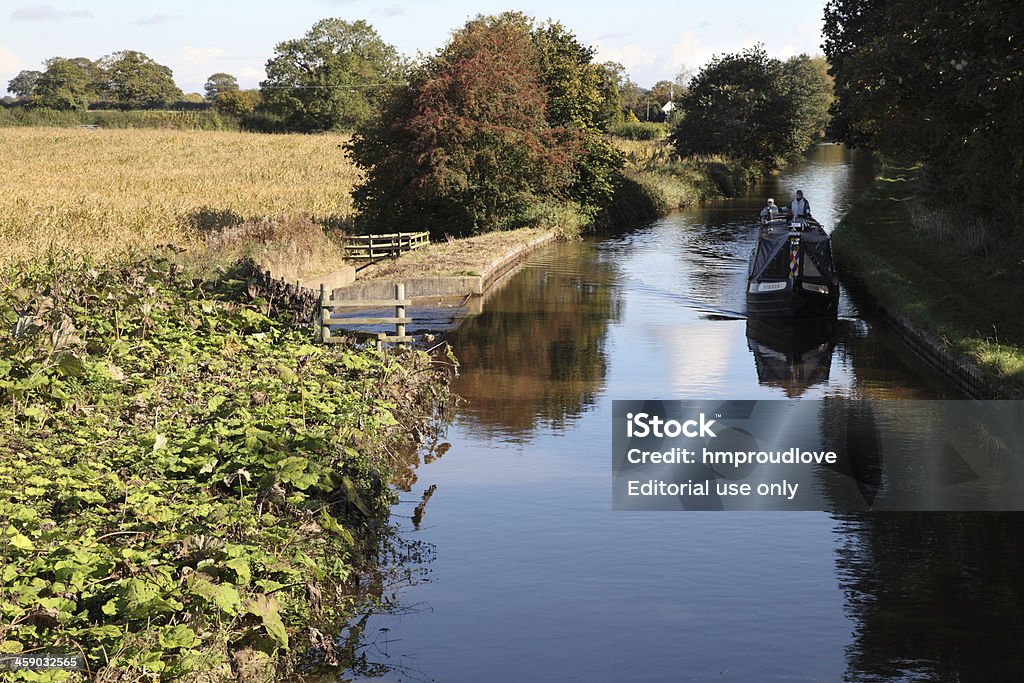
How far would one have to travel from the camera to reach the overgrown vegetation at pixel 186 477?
891 centimetres

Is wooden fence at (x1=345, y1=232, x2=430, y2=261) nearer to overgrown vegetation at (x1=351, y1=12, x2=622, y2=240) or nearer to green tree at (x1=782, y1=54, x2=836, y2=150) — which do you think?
overgrown vegetation at (x1=351, y1=12, x2=622, y2=240)

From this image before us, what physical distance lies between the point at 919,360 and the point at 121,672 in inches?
707

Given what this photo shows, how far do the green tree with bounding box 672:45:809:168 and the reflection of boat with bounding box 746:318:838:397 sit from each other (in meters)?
51.1

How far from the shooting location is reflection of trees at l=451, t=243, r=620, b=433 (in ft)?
63.3

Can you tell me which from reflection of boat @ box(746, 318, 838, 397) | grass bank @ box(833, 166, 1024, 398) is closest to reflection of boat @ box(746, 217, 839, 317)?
reflection of boat @ box(746, 318, 838, 397)

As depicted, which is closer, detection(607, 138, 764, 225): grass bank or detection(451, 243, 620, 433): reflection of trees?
detection(451, 243, 620, 433): reflection of trees

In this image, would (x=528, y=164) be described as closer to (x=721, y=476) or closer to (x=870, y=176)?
(x=721, y=476)

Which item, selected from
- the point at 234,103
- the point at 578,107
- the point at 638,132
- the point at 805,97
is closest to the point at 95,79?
the point at 234,103

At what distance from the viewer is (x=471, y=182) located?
42.3 meters

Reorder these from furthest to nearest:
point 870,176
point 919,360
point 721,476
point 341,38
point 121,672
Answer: point 341,38
point 870,176
point 919,360
point 721,476
point 121,672

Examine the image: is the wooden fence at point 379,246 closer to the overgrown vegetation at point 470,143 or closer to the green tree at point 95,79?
the overgrown vegetation at point 470,143

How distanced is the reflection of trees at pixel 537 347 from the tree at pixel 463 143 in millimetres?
5788

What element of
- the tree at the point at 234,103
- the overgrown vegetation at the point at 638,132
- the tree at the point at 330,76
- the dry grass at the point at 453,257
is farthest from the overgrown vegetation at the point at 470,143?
the tree at the point at 234,103

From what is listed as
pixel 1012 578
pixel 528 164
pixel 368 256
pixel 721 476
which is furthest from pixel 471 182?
pixel 1012 578
